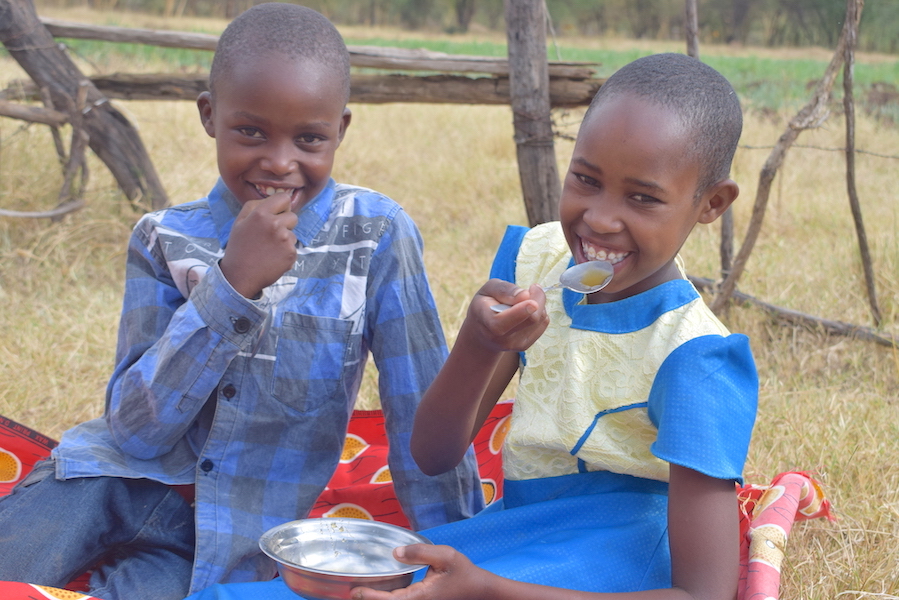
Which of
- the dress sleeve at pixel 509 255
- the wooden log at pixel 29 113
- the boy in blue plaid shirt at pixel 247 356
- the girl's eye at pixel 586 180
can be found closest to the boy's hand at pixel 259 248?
the boy in blue plaid shirt at pixel 247 356

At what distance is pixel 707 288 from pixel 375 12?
42924mm

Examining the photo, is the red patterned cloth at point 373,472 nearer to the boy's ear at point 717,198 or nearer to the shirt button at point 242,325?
the shirt button at point 242,325

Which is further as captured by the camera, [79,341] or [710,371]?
[79,341]

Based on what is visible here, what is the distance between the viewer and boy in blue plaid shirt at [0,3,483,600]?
1.51 metres

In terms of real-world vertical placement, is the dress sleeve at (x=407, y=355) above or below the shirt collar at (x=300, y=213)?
below

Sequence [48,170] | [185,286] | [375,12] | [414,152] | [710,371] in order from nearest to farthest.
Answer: [710,371]
[185,286]
[48,170]
[414,152]
[375,12]

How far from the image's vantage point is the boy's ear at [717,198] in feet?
4.32

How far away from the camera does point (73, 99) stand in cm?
383

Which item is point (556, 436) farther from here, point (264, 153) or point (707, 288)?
point (707, 288)

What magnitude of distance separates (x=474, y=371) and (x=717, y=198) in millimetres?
480

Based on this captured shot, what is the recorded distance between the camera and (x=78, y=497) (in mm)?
1576

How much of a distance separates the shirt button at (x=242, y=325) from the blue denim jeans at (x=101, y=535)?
1.36 feet

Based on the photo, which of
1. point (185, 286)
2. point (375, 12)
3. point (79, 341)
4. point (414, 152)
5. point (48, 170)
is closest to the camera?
point (185, 286)

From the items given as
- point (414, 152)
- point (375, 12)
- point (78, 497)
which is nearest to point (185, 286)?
point (78, 497)
